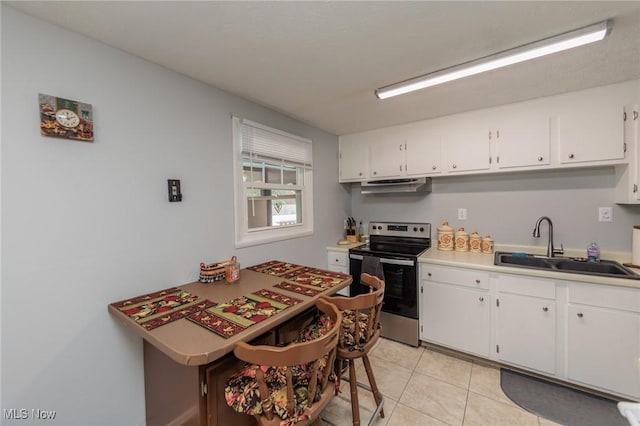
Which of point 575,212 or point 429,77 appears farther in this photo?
point 575,212

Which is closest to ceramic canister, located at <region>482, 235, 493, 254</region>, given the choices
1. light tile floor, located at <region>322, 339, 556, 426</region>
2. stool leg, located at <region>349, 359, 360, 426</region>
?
light tile floor, located at <region>322, 339, 556, 426</region>

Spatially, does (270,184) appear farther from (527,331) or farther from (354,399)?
(527,331)

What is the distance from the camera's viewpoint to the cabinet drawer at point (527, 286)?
1890 mm

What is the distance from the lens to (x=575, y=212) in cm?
228

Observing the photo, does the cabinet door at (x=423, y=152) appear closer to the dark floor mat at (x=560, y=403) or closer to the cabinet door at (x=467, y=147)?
the cabinet door at (x=467, y=147)

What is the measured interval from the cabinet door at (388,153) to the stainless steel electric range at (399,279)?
0.73 meters

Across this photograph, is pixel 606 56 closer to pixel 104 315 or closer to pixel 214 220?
pixel 214 220

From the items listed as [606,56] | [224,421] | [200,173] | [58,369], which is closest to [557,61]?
[606,56]

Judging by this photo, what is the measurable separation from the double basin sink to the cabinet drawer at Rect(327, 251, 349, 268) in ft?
4.89

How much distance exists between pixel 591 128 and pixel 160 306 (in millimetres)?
3336

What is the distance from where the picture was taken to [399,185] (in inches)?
112

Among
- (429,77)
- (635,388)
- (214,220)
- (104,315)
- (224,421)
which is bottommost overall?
(635,388)

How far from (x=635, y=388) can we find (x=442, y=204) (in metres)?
1.92

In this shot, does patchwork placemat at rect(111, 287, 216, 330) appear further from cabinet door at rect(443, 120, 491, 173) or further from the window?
cabinet door at rect(443, 120, 491, 173)
